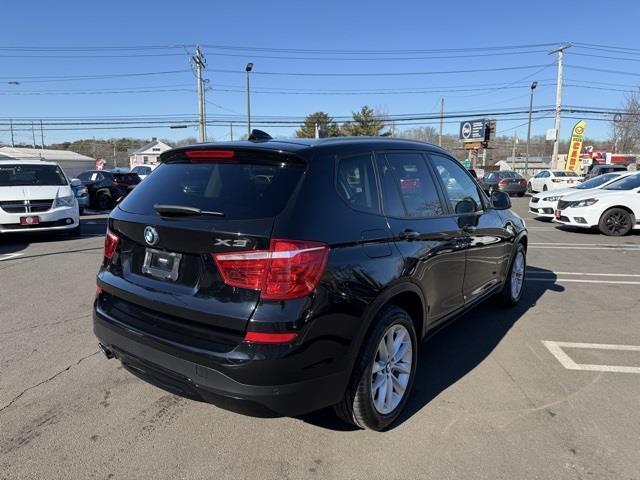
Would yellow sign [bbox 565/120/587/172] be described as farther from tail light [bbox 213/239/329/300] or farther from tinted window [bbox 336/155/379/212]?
tail light [bbox 213/239/329/300]

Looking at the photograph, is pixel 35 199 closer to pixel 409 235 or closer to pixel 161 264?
pixel 161 264

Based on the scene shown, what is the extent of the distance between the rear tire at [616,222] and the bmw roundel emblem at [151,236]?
12.5m

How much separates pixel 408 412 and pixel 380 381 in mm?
469

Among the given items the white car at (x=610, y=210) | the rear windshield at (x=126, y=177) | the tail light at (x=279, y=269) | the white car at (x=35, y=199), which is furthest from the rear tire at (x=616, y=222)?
the rear windshield at (x=126, y=177)

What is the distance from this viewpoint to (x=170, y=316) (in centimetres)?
260

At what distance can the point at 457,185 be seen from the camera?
418 cm

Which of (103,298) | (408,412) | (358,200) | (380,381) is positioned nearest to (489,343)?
(408,412)

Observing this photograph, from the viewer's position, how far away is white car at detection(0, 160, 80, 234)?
9531 mm

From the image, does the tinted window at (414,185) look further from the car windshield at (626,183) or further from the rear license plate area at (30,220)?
the car windshield at (626,183)

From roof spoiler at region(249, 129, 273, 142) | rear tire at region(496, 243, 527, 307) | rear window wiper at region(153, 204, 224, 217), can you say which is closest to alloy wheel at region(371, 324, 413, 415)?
rear window wiper at region(153, 204, 224, 217)

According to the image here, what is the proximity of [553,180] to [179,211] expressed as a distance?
27464 millimetres

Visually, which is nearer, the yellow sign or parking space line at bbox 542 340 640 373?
parking space line at bbox 542 340 640 373

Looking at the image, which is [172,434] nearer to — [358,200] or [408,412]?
[408,412]

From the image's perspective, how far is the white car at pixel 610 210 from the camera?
1203 centimetres
